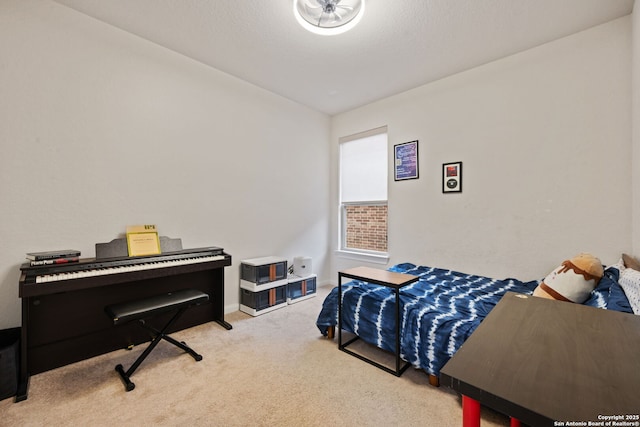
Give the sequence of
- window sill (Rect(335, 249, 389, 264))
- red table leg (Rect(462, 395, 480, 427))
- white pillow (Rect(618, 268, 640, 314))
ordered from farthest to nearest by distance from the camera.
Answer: window sill (Rect(335, 249, 389, 264))
white pillow (Rect(618, 268, 640, 314))
red table leg (Rect(462, 395, 480, 427))

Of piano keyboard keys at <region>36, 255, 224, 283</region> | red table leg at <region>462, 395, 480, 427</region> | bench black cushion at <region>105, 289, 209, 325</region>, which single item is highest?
piano keyboard keys at <region>36, 255, 224, 283</region>

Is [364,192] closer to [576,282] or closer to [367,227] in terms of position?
[367,227]

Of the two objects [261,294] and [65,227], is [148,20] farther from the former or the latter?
[261,294]

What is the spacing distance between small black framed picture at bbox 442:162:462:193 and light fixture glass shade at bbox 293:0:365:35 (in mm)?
1968

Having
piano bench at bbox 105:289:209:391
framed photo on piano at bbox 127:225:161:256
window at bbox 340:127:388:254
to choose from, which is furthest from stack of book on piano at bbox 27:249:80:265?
window at bbox 340:127:388:254

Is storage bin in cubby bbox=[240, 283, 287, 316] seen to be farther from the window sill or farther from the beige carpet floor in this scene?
the window sill

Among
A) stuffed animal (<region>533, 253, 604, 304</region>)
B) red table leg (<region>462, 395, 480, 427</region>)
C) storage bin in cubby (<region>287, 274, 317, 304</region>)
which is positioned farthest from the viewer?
storage bin in cubby (<region>287, 274, 317, 304</region>)

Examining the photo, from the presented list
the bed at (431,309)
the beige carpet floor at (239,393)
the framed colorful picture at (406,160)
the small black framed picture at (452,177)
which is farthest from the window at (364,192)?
the beige carpet floor at (239,393)

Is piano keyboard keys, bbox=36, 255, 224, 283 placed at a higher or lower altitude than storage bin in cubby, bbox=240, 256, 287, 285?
higher

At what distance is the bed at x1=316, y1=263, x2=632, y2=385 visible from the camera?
6.01 ft

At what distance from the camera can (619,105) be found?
2.34 metres

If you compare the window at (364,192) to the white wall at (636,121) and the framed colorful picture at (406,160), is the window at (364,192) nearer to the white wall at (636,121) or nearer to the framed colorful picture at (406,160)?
the framed colorful picture at (406,160)

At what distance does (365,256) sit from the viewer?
4.12 metres

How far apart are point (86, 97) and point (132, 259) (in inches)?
57.5
